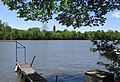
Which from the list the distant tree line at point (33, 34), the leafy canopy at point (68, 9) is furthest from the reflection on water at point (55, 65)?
the distant tree line at point (33, 34)

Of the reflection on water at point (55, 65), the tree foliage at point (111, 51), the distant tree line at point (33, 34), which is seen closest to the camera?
the tree foliage at point (111, 51)

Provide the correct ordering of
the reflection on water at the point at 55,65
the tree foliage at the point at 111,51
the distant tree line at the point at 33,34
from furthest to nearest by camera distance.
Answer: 1. the distant tree line at the point at 33,34
2. the reflection on water at the point at 55,65
3. the tree foliage at the point at 111,51

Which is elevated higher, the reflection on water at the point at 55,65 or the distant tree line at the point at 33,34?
the distant tree line at the point at 33,34

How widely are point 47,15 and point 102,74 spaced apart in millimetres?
4541

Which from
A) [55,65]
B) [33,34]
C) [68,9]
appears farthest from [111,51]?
[33,34]

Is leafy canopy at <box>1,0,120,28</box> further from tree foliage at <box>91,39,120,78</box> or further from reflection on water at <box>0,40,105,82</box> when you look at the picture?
reflection on water at <box>0,40,105,82</box>

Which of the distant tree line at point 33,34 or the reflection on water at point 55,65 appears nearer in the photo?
the reflection on water at point 55,65

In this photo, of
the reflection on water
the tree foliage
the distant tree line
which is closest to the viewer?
the tree foliage

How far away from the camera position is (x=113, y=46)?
9633 millimetres

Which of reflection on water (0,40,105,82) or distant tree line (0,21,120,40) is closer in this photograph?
reflection on water (0,40,105,82)

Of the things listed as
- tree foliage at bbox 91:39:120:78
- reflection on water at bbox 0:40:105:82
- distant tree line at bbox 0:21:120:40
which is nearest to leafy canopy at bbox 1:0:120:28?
tree foliage at bbox 91:39:120:78

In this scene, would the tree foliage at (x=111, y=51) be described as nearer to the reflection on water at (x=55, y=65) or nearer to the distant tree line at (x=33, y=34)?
the reflection on water at (x=55, y=65)

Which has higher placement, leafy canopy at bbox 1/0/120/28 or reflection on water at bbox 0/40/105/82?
leafy canopy at bbox 1/0/120/28

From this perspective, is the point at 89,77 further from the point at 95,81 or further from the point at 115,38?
the point at 115,38
